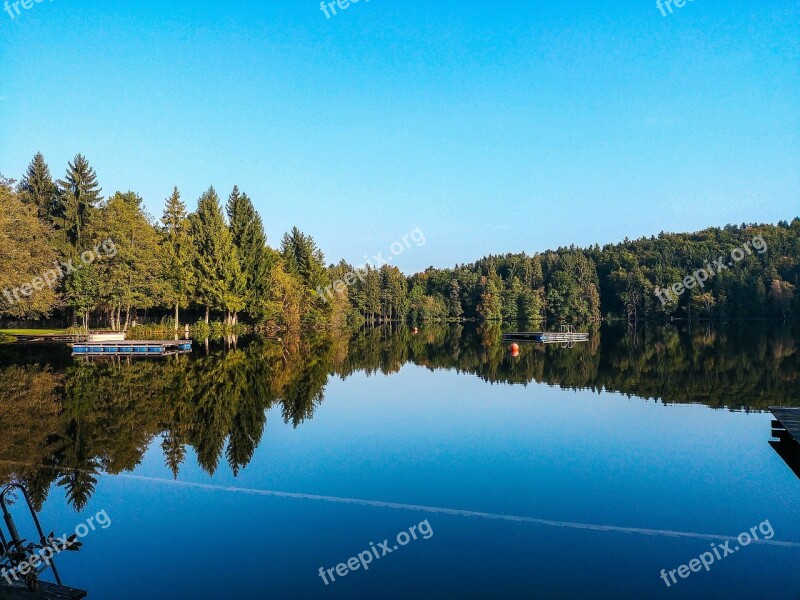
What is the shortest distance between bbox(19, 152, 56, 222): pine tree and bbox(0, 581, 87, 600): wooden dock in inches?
2222

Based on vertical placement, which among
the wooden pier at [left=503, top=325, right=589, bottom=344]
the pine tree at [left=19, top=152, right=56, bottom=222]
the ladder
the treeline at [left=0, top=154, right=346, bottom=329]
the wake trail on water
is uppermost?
the pine tree at [left=19, top=152, right=56, bottom=222]

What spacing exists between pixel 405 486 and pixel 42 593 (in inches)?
286

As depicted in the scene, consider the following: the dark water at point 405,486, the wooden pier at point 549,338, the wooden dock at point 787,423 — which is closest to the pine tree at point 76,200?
the dark water at point 405,486

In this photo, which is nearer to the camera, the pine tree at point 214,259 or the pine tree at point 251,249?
the pine tree at point 214,259

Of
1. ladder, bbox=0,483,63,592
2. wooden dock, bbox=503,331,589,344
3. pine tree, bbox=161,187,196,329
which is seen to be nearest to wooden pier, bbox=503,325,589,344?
wooden dock, bbox=503,331,589,344

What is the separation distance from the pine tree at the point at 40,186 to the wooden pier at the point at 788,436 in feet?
195

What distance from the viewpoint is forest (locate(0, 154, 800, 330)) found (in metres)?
48.0

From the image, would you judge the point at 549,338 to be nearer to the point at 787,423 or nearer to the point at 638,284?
the point at 787,423

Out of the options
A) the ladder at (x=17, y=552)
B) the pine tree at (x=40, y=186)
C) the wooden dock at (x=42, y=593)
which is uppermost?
the pine tree at (x=40, y=186)

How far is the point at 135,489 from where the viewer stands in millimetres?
12023

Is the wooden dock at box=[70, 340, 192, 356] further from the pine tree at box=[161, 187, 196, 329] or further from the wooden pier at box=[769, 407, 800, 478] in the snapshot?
the wooden pier at box=[769, 407, 800, 478]

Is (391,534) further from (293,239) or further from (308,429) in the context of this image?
(293,239)

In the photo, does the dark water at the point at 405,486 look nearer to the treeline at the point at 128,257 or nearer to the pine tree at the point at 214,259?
the treeline at the point at 128,257

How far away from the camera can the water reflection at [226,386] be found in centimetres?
1436
